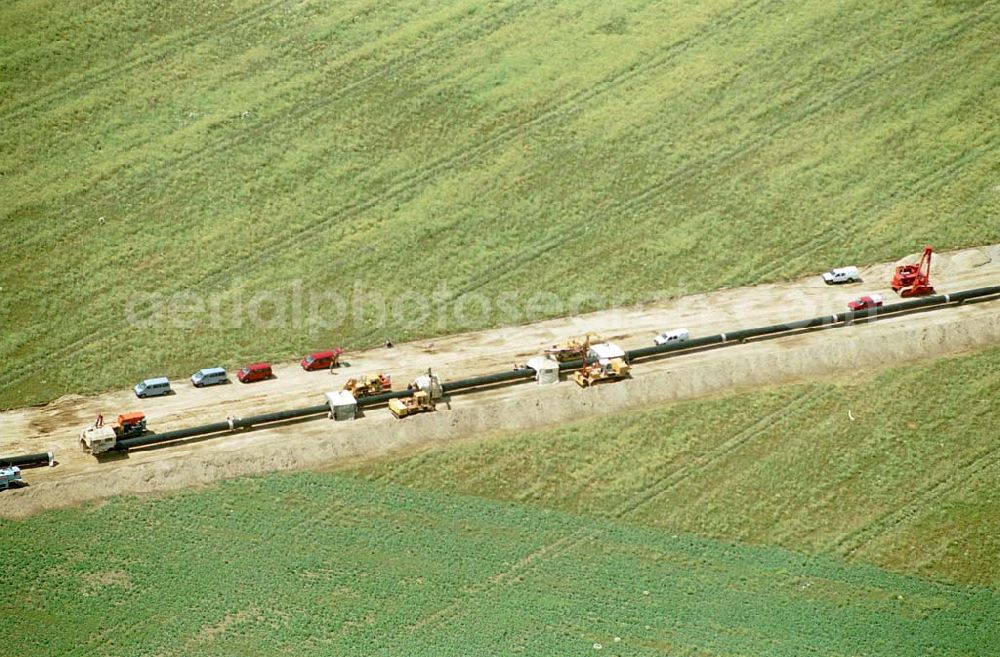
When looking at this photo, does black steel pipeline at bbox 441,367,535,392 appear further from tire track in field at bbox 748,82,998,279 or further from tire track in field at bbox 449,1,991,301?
tire track in field at bbox 748,82,998,279

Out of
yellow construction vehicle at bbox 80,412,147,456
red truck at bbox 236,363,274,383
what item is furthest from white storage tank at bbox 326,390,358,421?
yellow construction vehicle at bbox 80,412,147,456

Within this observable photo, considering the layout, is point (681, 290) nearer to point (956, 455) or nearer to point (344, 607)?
point (956, 455)

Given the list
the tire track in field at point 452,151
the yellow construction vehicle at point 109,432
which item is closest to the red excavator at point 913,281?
the tire track in field at point 452,151

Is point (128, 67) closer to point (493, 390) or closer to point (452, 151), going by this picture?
point (452, 151)

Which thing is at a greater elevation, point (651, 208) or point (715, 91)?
point (715, 91)

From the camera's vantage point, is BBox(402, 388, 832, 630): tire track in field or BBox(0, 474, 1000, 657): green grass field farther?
BBox(402, 388, 832, 630): tire track in field

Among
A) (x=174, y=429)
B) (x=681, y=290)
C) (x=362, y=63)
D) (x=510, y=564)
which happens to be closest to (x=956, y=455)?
(x=681, y=290)
